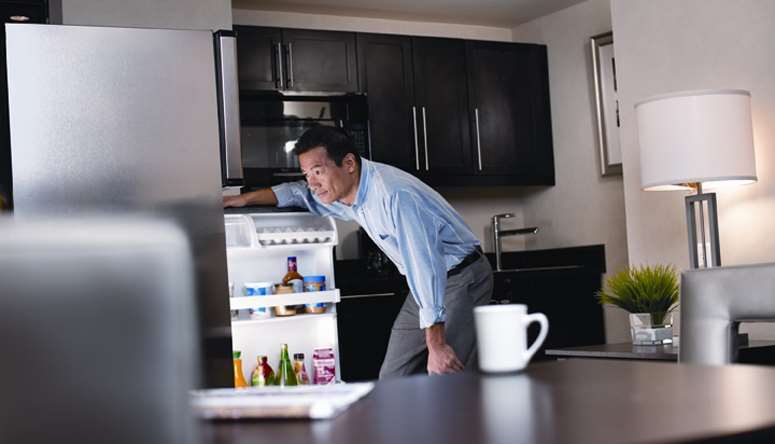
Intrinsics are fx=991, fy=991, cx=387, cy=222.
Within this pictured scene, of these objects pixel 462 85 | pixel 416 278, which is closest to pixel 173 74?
pixel 416 278

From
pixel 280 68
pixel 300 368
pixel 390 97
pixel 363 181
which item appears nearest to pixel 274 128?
pixel 280 68

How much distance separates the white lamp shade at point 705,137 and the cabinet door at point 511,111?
87.4 inches

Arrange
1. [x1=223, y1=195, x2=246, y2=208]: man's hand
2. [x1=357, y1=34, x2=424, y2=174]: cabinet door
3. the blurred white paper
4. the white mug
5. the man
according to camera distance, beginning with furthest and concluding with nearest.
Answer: [x1=357, y1=34, x2=424, y2=174]: cabinet door → [x1=223, y1=195, x2=246, y2=208]: man's hand → the man → the white mug → the blurred white paper

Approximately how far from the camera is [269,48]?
4.92 metres

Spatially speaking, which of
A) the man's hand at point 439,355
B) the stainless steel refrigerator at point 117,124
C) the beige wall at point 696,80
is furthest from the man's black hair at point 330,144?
the beige wall at point 696,80

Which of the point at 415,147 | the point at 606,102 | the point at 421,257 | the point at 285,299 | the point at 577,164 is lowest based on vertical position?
the point at 285,299

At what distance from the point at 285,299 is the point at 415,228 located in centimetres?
121

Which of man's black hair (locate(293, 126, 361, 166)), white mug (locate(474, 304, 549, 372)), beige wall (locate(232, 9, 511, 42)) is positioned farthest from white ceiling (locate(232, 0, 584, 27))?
white mug (locate(474, 304, 549, 372))

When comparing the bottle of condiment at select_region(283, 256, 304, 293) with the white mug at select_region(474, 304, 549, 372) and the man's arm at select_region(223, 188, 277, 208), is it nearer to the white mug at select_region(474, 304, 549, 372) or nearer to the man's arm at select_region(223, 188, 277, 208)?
the man's arm at select_region(223, 188, 277, 208)

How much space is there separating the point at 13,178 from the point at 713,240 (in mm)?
2334

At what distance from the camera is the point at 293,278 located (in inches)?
148

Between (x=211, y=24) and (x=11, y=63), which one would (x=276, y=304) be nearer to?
(x=211, y=24)

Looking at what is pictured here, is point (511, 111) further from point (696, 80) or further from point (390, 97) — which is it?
point (696, 80)

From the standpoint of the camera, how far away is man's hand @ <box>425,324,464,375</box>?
2.45 meters
